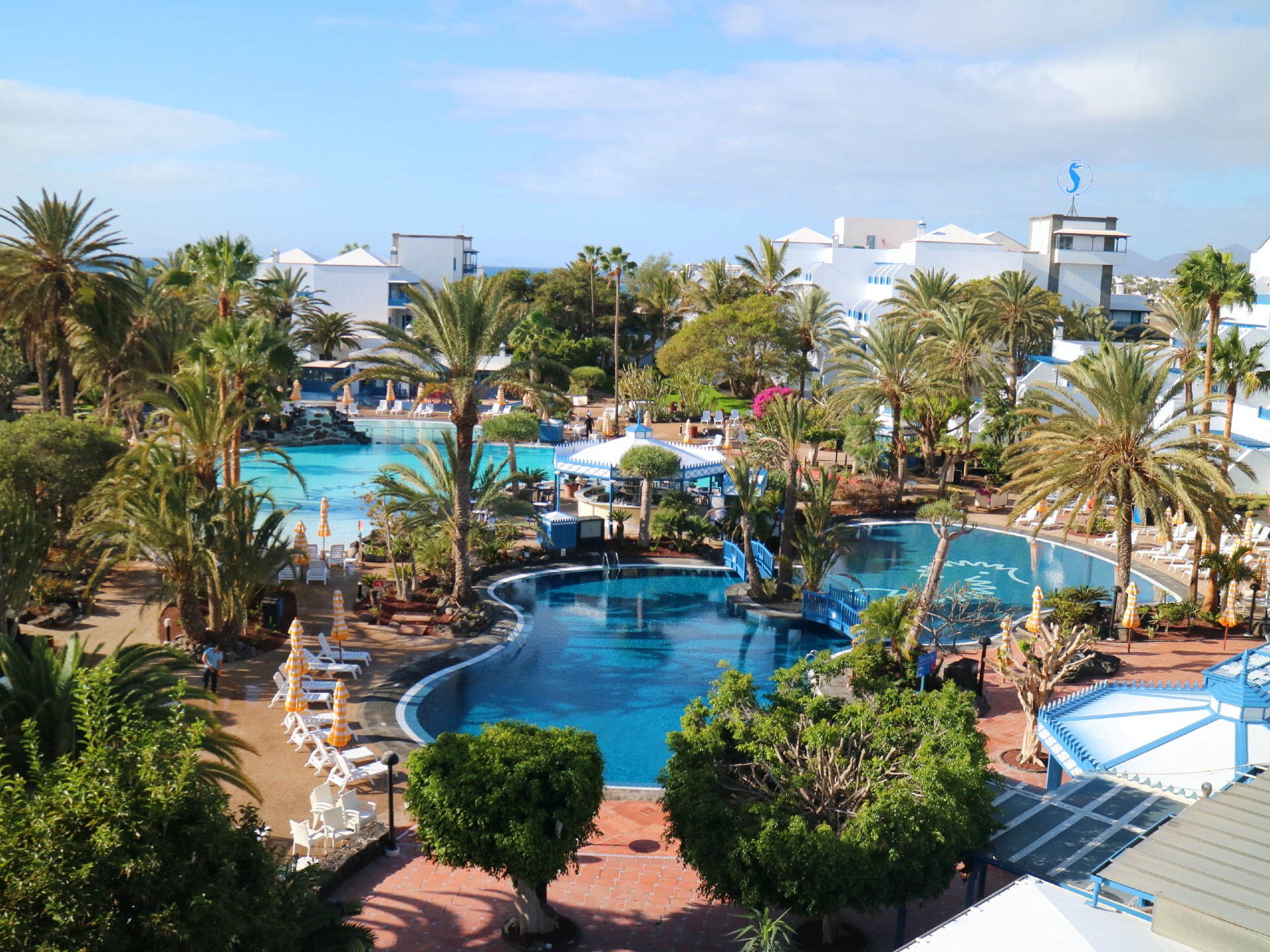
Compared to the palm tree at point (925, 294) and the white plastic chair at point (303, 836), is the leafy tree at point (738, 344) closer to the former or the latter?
the palm tree at point (925, 294)

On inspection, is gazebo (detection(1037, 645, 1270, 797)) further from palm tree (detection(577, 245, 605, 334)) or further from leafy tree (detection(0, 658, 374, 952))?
palm tree (detection(577, 245, 605, 334))

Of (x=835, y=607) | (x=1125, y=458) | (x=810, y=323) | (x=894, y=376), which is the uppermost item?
(x=810, y=323)

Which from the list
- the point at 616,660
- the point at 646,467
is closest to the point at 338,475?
the point at 646,467

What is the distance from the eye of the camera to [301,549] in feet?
82.1

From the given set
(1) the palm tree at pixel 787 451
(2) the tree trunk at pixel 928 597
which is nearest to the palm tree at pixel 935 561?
(2) the tree trunk at pixel 928 597

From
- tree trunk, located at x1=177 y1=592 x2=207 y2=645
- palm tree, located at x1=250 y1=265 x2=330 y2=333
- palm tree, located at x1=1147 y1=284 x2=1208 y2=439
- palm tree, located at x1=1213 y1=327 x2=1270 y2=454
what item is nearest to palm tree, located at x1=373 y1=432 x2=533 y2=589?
tree trunk, located at x1=177 y1=592 x2=207 y2=645

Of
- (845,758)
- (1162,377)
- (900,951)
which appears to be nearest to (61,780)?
(900,951)

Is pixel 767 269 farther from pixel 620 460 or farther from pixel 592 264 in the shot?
pixel 620 460

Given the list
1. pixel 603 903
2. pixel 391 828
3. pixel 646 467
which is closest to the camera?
pixel 603 903

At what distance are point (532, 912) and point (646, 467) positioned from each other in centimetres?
1745

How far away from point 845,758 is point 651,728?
24.2 feet

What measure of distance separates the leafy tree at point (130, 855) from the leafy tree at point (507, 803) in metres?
2.71

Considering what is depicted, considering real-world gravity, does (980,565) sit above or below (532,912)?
above

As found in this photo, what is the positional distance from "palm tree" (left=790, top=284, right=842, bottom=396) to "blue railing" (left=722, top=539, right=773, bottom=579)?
25.2 meters
